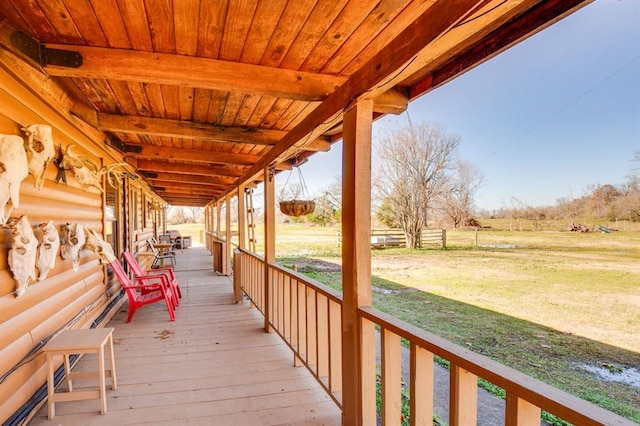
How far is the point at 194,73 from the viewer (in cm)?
197

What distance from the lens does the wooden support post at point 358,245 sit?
6.25ft

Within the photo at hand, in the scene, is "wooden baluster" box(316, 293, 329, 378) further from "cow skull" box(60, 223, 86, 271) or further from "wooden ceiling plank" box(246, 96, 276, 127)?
"cow skull" box(60, 223, 86, 271)

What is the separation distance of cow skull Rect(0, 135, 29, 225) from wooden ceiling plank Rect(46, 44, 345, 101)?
0.45 meters

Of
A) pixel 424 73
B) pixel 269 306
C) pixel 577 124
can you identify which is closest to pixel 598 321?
pixel 577 124

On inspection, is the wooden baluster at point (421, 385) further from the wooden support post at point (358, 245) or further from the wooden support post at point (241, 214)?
the wooden support post at point (241, 214)

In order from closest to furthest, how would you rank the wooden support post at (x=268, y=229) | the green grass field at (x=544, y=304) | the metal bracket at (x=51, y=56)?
1. the metal bracket at (x=51, y=56)
2. the green grass field at (x=544, y=304)
3. the wooden support post at (x=268, y=229)

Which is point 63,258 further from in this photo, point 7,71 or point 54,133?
point 7,71

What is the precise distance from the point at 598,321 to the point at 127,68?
6.94m

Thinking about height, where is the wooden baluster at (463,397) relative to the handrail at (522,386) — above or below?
below

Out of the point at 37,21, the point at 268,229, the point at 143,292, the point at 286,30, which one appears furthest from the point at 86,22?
the point at 143,292

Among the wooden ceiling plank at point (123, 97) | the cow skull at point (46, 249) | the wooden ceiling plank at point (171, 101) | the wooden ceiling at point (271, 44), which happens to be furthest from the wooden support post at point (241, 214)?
the cow skull at point (46, 249)

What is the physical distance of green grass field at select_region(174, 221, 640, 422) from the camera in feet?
11.6

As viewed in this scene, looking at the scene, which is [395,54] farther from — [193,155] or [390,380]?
[193,155]

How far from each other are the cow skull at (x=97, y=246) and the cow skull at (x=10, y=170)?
1534 millimetres
